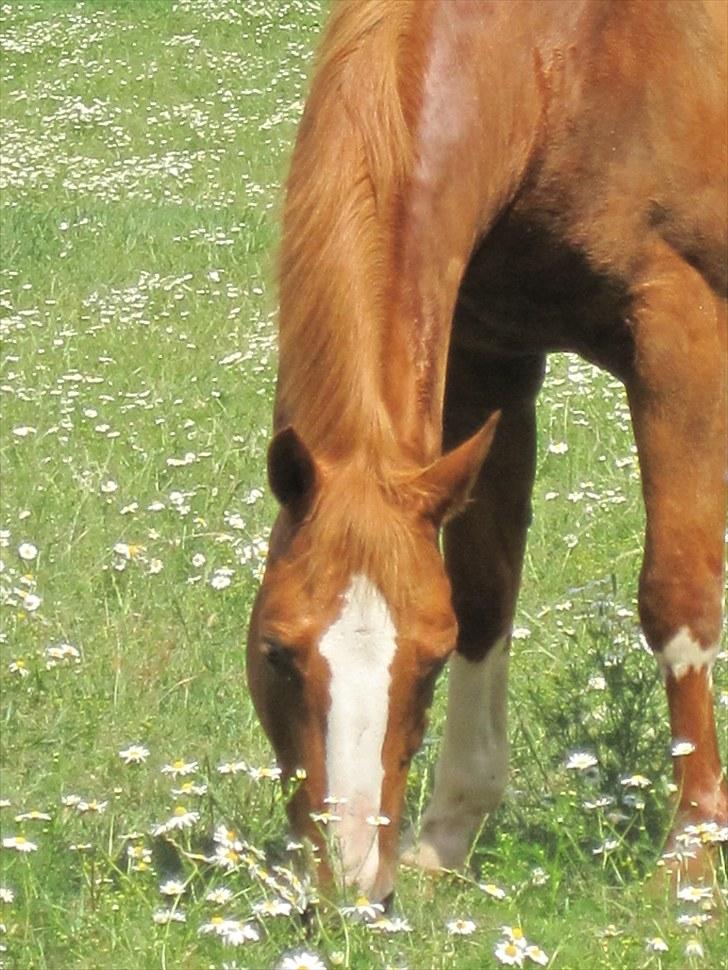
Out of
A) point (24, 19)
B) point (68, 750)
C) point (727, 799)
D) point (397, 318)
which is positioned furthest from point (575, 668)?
point (24, 19)

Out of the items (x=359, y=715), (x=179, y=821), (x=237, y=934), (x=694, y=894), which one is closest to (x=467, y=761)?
(x=179, y=821)

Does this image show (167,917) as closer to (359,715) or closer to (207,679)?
(359,715)

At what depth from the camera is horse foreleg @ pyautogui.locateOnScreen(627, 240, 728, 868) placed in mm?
4242

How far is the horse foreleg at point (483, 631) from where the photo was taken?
491 cm

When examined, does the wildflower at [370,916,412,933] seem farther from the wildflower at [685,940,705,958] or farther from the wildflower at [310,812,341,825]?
the wildflower at [685,940,705,958]

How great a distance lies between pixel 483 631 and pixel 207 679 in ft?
2.61

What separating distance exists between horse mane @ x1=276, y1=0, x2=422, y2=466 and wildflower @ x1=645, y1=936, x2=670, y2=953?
964mm

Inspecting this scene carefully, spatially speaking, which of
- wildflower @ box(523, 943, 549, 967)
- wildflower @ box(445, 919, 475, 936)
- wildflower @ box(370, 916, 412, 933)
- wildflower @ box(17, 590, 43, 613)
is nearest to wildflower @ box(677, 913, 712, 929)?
wildflower @ box(523, 943, 549, 967)

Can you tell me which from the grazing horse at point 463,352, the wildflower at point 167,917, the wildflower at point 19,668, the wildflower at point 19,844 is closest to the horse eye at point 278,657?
the grazing horse at point 463,352

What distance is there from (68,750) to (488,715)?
105 cm

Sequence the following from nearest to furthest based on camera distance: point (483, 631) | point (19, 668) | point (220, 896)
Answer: point (220, 896) → point (19, 668) → point (483, 631)

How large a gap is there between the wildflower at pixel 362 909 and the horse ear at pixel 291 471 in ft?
2.26

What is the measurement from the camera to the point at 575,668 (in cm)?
516

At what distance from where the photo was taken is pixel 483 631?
5.01 m
